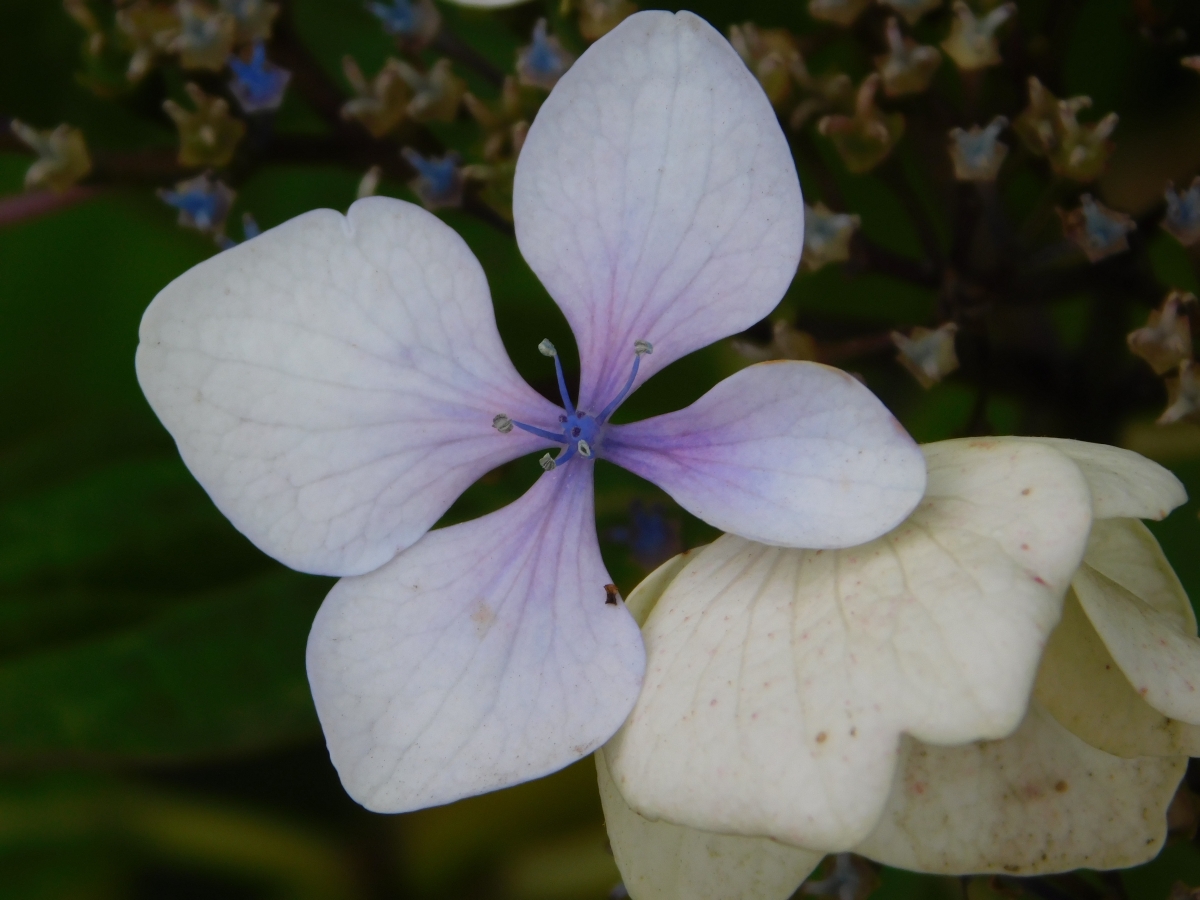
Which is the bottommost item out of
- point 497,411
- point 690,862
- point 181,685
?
point 181,685

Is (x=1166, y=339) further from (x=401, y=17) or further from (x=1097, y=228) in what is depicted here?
(x=401, y=17)

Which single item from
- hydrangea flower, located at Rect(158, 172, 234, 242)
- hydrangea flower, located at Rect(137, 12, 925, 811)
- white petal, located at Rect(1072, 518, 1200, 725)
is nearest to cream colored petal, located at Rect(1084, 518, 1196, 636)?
white petal, located at Rect(1072, 518, 1200, 725)

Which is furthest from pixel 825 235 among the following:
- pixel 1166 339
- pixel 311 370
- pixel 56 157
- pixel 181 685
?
pixel 181 685

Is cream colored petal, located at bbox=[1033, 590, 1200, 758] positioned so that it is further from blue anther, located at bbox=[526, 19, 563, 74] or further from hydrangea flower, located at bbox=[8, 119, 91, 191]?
hydrangea flower, located at bbox=[8, 119, 91, 191]

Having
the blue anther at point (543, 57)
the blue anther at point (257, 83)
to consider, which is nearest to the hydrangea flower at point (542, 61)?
the blue anther at point (543, 57)

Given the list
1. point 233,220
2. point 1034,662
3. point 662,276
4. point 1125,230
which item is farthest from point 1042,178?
point 233,220

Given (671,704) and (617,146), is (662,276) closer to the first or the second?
(617,146)

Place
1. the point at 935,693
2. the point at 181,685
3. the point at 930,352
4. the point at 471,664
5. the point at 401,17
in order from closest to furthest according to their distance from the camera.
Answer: the point at 935,693 → the point at 471,664 → the point at 930,352 → the point at 401,17 → the point at 181,685

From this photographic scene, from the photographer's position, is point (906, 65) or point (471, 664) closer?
point (471, 664)

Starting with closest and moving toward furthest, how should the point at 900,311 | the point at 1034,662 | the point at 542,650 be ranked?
the point at 1034,662 < the point at 542,650 < the point at 900,311
